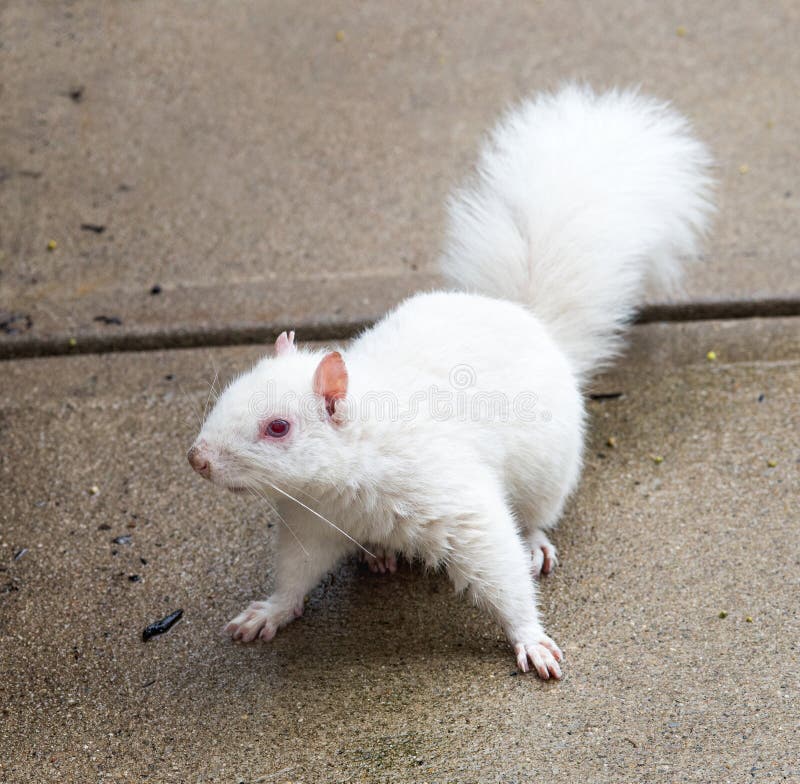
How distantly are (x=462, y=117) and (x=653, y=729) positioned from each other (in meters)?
2.72

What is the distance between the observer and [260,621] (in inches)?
88.1

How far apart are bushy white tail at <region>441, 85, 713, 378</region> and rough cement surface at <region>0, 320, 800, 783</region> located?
1.25 ft

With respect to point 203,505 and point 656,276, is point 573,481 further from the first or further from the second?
point 203,505

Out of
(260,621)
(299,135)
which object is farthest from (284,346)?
(299,135)

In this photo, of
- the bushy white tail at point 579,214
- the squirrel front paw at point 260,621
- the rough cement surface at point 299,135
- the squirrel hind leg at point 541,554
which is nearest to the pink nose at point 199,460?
the squirrel front paw at point 260,621

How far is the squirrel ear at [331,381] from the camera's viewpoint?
1.95 meters

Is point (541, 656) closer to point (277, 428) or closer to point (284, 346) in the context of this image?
point (277, 428)

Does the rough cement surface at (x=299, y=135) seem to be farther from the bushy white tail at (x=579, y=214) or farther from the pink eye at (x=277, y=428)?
the pink eye at (x=277, y=428)

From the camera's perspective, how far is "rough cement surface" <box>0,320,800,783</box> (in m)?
1.96

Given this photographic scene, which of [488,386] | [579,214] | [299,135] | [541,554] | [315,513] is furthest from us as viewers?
[299,135]

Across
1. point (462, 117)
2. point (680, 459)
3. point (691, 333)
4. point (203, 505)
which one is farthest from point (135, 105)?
point (680, 459)

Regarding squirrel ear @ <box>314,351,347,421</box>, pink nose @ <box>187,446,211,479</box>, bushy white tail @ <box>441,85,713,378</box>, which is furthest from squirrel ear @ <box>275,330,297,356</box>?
bushy white tail @ <box>441,85,713,378</box>

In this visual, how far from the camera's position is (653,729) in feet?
6.45

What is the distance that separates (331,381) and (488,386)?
0.41 metres
